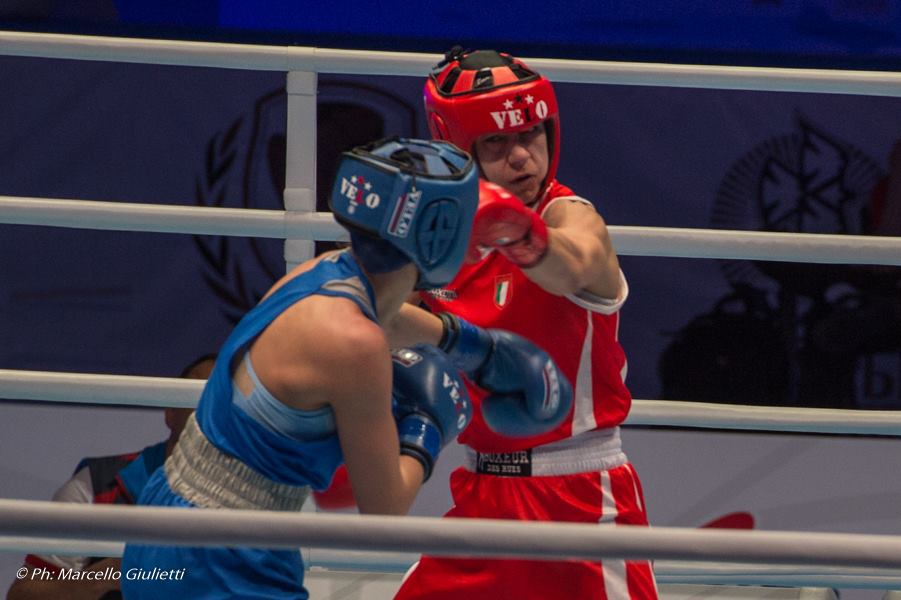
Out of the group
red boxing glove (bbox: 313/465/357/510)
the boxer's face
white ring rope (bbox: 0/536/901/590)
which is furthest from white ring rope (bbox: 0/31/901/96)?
white ring rope (bbox: 0/536/901/590)

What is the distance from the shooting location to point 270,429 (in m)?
1.91

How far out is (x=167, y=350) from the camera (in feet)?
14.3

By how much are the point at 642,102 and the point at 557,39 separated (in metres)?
0.35

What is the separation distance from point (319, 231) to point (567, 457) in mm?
837

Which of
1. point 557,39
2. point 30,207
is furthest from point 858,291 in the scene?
point 30,207

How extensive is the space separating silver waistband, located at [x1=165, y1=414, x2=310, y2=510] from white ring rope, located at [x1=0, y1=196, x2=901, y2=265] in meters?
0.94

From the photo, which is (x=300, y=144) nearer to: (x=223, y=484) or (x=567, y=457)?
(x=567, y=457)

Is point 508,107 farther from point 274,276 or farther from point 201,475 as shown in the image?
point 274,276

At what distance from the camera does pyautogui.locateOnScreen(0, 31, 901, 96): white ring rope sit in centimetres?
291

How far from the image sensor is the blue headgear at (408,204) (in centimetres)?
190

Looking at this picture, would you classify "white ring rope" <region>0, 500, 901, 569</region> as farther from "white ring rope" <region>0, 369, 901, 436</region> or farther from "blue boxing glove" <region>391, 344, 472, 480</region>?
"white ring rope" <region>0, 369, 901, 436</region>

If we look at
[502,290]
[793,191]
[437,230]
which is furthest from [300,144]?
[793,191]

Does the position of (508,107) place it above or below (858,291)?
above

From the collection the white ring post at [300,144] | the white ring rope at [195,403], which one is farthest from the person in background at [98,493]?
the white ring post at [300,144]
